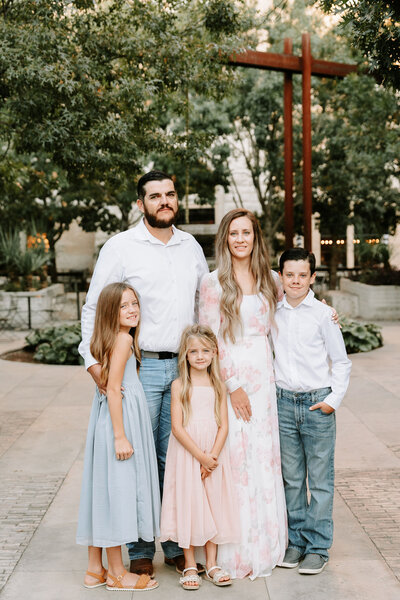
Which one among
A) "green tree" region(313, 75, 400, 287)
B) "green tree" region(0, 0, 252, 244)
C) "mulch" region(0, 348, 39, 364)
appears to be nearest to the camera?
"green tree" region(0, 0, 252, 244)

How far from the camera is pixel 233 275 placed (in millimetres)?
4172

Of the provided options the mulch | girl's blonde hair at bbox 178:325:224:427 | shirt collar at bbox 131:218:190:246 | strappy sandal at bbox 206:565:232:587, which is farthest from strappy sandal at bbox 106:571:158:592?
the mulch

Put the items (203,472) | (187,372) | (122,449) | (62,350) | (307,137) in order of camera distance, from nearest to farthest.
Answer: (122,449)
(203,472)
(187,372)
(62,350)
(307,137)

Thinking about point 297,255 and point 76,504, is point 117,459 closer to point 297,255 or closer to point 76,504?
point 297,255

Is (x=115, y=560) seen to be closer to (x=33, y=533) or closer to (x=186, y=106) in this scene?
(x=33, y=533)

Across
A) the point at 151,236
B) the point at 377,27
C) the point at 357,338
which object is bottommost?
the point at 357,338

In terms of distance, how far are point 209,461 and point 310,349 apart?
2.70ft

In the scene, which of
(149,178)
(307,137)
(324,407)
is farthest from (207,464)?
(307,137)

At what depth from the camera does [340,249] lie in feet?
108

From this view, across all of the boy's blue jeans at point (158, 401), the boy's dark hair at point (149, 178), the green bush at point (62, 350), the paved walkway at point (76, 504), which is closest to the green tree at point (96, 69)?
the green bush at point (62, 350)

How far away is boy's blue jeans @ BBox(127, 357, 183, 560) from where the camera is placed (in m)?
4.12

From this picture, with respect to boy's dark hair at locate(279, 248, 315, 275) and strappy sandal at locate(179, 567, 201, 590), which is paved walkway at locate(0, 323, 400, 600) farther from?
boy's dark hair at locate(279, 248, 315, 275)

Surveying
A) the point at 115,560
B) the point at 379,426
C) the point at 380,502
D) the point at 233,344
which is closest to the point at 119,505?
the point at 115,560

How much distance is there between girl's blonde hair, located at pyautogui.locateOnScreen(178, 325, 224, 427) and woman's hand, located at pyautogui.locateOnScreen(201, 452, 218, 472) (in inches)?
7.2
